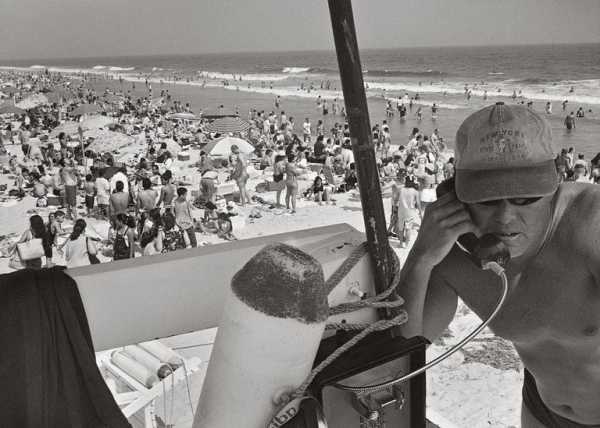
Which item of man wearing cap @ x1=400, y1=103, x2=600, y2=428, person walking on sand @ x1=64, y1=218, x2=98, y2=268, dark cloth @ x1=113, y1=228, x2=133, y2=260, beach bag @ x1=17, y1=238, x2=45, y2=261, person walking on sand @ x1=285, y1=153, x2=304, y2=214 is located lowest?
person walking on sand @ x1=285, y1=153, x2=304, y2=214

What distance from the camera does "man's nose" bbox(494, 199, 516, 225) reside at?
1265mm

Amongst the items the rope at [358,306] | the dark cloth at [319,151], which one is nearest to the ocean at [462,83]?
the dark cloth at [319,151]

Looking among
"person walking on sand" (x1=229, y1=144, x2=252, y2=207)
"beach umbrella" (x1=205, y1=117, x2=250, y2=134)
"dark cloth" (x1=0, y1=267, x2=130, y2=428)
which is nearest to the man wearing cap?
"dark cloth" (x1=0, y1=267, x2=130, y2=428)

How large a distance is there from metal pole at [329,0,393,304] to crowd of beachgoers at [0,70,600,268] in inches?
165

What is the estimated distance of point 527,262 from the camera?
5.32 ft

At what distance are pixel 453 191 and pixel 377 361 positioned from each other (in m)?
0.56

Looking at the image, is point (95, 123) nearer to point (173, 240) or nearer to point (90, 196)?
point (90, 196)

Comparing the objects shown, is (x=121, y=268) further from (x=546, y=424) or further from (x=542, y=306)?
(x=546, y=424)

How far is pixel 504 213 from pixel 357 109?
0.52m

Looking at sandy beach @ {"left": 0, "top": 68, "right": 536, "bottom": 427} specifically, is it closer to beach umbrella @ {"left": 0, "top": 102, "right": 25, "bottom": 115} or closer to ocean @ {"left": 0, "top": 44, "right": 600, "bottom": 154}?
beach umbrella @ {"left": 0, "top": 102, "right": 25, "bottom": 115}

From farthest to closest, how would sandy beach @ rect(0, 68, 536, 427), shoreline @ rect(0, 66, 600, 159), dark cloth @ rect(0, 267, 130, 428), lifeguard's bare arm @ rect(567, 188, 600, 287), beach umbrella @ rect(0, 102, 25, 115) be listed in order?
shoreline @ rect(0, 66, 600, 159) < beach umbrella @ rect(0, 102, 25, 115) < sandy beach @ rect(0, 68, 536, 427) < lifeguard's bare arm @ rect(567, 188, 600, 287) < dark cloth @ rect(0, 267, 130, 428)

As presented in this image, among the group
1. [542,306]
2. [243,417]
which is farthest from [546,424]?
[243,417]

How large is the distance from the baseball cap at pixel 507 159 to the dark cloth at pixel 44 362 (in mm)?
894

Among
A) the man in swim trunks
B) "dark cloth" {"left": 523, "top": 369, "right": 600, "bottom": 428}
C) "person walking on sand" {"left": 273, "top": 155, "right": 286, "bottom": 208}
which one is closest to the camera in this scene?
"dark cloth" {"left": 523, "top": 369, "right": 600, "bottom": 428}
